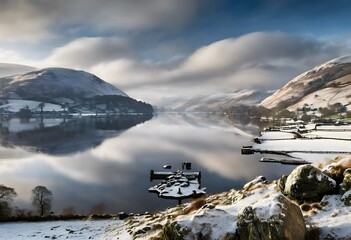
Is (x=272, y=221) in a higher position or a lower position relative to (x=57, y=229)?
higher

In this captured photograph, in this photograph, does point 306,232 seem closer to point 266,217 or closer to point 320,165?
point 266,217

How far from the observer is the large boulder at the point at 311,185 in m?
21.5

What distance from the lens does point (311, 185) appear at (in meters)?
21.7

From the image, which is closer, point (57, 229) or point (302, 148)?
point (57, 229)

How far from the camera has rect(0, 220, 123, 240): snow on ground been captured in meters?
35.1

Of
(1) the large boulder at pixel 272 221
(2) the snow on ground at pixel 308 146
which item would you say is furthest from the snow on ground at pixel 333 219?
(2) the snow on ground at pixel 308 146

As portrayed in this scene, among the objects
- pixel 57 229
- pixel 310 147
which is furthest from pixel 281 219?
pixel 310 147

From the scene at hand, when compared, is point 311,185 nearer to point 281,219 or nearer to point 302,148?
point 281,219

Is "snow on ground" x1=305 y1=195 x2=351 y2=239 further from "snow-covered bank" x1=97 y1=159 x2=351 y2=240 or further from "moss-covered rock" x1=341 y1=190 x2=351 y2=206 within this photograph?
"moss-covered rock" x1=341 y1=190 x2=351 y2=206

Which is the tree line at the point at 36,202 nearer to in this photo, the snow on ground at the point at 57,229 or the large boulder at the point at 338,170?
the snow on ground at the point at 57,229

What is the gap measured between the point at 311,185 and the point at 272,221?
25.5 ft

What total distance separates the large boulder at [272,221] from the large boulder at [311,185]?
537 centimetres

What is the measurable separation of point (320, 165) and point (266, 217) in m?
14.1

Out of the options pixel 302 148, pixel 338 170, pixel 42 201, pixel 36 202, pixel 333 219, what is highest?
pixel 338 170
